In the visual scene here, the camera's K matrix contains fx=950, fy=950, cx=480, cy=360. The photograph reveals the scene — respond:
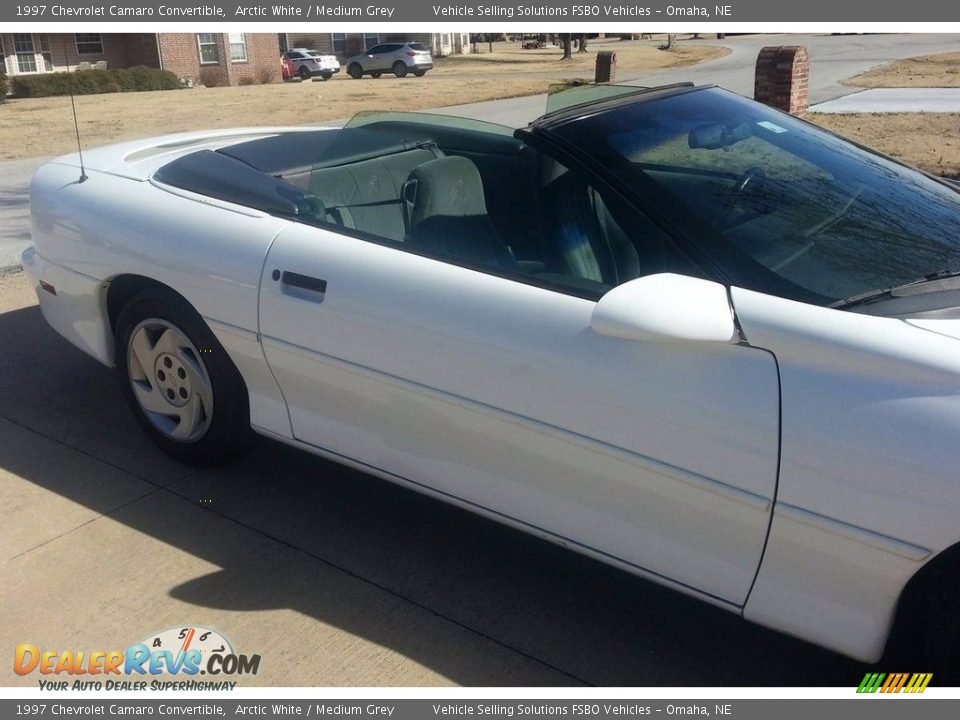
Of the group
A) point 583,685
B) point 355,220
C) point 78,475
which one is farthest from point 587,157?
point 78,475

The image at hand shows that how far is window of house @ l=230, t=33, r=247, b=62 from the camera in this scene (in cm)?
3781

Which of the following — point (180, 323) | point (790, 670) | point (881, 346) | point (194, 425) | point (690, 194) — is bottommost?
point (790, 670)

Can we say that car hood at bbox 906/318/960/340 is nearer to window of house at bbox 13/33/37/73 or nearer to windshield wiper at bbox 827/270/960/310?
windshield wiper at bbox 827/270/960/310

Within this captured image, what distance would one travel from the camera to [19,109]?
2281 centimetres

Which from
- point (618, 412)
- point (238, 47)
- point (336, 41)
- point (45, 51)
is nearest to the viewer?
point (618, 412)

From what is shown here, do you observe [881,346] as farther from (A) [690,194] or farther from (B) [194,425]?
(B) [194,425]

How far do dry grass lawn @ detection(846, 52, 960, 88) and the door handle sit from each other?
2081 centimetres

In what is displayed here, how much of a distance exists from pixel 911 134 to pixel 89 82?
24.0 m

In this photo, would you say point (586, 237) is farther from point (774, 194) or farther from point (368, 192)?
point (368, 192)

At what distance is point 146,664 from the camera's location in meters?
2.71

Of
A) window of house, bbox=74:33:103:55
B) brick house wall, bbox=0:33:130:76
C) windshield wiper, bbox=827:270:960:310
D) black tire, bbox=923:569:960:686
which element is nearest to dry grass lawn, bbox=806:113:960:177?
windshield wiper, bbox=827:270:960:310

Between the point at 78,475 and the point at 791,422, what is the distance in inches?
109

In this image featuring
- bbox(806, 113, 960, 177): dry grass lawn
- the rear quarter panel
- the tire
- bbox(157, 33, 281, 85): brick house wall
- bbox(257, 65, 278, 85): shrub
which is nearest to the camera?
the rear quarter panel

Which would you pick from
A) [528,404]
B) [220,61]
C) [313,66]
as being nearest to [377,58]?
[313,66]
